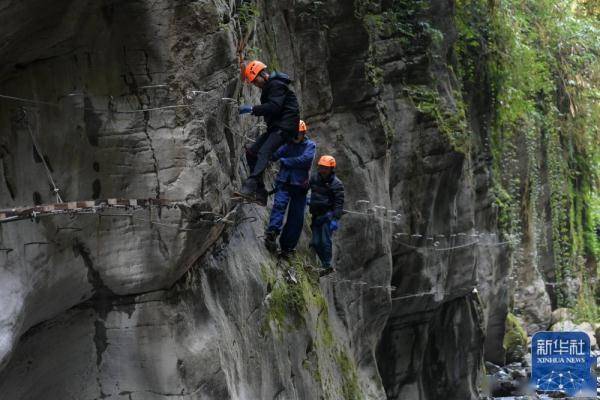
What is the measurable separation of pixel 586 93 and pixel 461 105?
30.3 feet

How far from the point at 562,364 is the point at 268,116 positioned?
20.0 ft

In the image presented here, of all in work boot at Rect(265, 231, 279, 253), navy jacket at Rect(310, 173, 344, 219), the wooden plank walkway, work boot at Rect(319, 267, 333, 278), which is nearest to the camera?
the wooden plank walkway

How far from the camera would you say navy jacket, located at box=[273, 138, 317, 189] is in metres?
9.94

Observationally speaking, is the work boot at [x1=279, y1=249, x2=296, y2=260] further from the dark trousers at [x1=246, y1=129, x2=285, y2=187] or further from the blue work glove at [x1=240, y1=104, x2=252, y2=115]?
the blue work glove at [x1=240, y1=104, x2=252, y2=115]

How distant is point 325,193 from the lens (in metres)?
11.3

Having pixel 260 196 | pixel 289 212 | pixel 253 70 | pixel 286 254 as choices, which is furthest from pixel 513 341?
pixel 253 70

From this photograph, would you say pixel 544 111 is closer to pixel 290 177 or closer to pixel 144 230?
pixel 290 177

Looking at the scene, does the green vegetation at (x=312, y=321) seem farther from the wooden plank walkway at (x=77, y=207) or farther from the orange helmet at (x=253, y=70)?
the wooden plank walkway at (x=77, y=207)

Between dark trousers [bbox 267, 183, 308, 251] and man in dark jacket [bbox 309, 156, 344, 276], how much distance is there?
583 mm

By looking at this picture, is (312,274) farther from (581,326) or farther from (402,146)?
(581,326)

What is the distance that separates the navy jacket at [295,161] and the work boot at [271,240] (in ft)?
1.86

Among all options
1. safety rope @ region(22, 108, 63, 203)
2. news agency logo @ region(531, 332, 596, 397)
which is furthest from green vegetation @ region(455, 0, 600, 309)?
safety rope @ region(22, 108, 63, 203)

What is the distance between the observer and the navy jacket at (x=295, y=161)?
994 cm

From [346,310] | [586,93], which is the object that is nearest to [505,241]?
[586,93]
